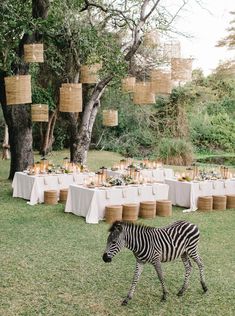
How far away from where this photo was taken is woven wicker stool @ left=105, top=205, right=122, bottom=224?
10.2m

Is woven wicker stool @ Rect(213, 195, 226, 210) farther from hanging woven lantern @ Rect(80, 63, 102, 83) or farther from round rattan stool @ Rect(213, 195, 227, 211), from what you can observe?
hanging woven lantern @ Rect(80, 63, 102, 83)

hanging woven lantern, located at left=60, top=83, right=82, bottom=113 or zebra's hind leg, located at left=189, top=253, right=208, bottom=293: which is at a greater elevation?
hanging woven lantern, located at left=60, top=83, right=82, bottom=113

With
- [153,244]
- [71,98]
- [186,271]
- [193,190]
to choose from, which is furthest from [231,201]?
[153,244]

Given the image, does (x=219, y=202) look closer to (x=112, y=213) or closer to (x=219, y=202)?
(x=219, y=202)

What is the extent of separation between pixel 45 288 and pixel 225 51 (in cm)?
2549

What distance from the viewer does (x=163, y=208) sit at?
1088cm

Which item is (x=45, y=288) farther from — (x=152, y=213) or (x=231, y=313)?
(x=152, y=213)

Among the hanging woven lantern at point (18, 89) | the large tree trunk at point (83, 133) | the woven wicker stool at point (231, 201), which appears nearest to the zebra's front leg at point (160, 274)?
the hanging woven lantern at point (18, 89)

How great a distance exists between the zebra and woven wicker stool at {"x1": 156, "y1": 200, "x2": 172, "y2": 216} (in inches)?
187

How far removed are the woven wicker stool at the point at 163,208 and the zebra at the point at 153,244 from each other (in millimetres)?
4757

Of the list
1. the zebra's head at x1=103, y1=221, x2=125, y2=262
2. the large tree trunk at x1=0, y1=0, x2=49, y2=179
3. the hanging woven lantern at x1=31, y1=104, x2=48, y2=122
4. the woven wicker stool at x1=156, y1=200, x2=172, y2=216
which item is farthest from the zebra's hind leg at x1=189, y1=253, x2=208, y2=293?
the large tree trunk at x1=0, y1=0, x2=49, y2=179

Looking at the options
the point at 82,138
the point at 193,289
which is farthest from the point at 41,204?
the point at 193,289

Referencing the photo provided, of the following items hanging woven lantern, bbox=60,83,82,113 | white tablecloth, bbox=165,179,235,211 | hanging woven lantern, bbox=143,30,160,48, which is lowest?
white tablecloth, bbox=165,179,235,211

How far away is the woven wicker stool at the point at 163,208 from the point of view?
10.9 meters
